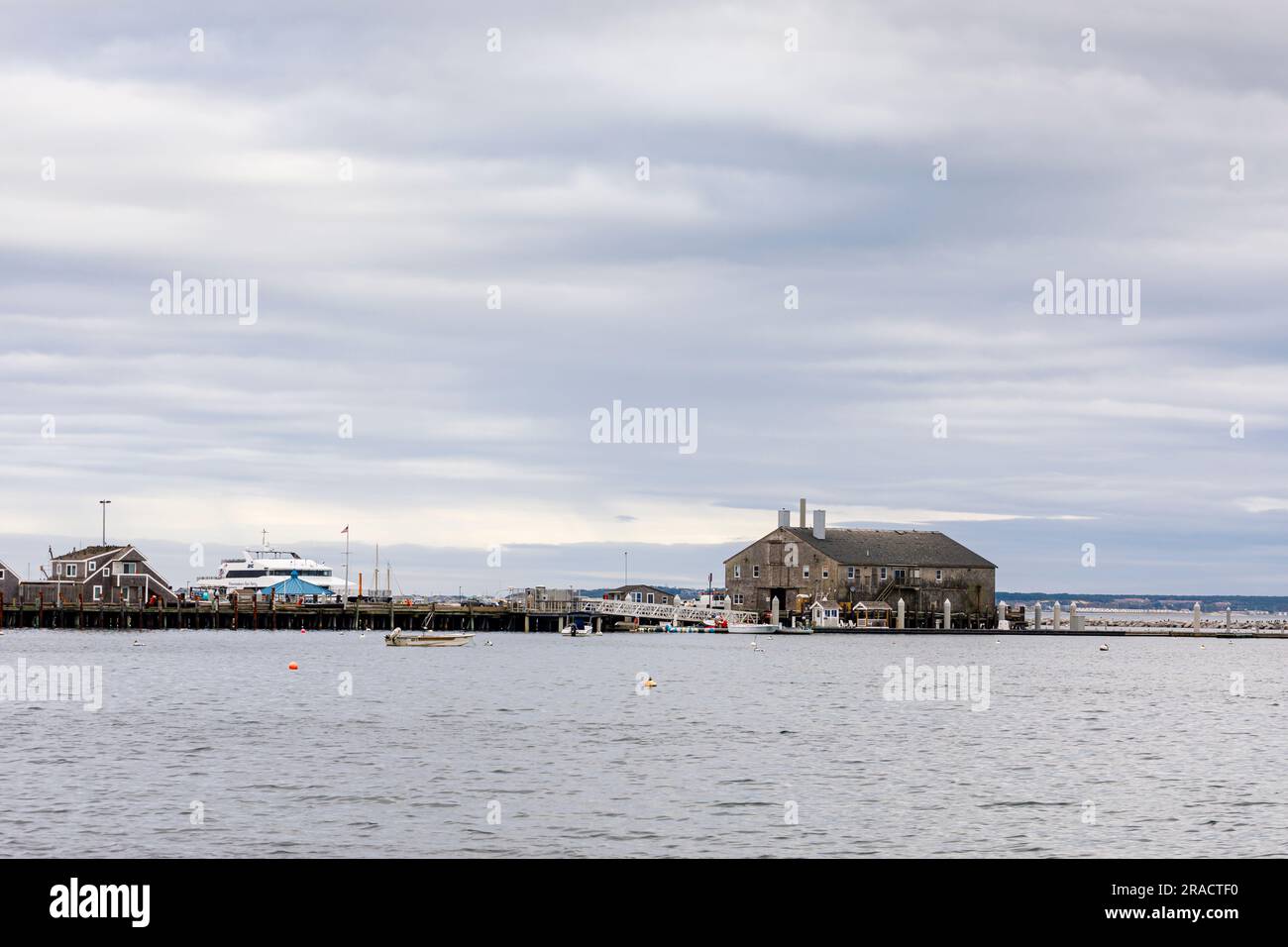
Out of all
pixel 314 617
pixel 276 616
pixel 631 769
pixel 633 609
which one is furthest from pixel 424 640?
pixel 631 769

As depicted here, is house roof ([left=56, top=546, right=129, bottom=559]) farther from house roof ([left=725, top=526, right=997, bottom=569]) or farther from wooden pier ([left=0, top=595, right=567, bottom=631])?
house roof ([left=725, top=526, right=997, bottom=569])

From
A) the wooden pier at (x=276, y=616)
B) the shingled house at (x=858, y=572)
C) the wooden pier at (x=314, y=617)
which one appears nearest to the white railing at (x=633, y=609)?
the wooden pier at (x=314, y=617)

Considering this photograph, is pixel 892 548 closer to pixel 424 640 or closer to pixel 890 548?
pixel 890 548

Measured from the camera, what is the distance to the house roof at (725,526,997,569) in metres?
167

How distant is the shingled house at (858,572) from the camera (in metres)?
166

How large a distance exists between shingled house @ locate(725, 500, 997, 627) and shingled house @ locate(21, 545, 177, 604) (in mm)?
68997

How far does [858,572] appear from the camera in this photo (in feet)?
545

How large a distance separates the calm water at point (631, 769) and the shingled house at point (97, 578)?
7739 centimetres

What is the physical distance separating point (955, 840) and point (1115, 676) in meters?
80.2

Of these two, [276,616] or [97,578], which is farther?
[276,616]

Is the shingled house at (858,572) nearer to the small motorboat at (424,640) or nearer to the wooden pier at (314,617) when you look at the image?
the wooden pier at (314,617)

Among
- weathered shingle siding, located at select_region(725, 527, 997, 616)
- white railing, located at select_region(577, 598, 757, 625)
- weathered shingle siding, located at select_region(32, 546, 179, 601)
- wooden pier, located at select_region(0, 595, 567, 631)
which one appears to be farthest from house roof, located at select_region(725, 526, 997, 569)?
weathered shingle siding, located at select_region(32, 546, 179, 601)

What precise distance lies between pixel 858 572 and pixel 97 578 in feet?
285
